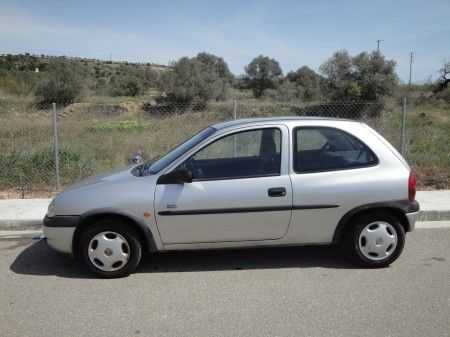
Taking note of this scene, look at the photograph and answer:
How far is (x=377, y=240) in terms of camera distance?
4688 millimetres

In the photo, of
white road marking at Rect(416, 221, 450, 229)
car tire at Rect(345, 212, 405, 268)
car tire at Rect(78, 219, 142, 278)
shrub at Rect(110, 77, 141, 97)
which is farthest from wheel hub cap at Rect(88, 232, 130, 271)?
shrub at Rect(110, 77, 141, 97)

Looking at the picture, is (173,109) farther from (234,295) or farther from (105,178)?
(234,295)

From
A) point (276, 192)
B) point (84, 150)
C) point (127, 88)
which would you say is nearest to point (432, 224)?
point (276, 192)

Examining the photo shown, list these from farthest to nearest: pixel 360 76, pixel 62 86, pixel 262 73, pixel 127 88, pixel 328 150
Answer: pixel 262 73, pixel 127 88, pixel 62 86, pixel 360 76, pixel 328 150

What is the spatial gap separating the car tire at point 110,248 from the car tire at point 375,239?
2176 mm

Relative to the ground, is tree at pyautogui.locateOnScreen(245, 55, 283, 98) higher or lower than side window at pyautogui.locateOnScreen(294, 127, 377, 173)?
higher

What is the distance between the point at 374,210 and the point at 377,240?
31 centimetres

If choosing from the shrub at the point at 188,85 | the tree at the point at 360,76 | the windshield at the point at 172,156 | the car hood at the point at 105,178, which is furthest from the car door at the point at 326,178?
the shrub at the point at 188,85

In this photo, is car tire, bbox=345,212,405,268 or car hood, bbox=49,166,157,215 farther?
car tire, bbox=345,212,405,268

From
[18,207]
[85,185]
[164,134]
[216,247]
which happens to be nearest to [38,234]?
[18,207]

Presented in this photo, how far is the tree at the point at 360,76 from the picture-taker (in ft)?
90.4

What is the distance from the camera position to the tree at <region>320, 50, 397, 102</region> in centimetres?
2755

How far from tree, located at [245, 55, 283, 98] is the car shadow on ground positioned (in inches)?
1760

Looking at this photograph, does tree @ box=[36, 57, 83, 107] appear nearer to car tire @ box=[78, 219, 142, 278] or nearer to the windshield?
the windshield
